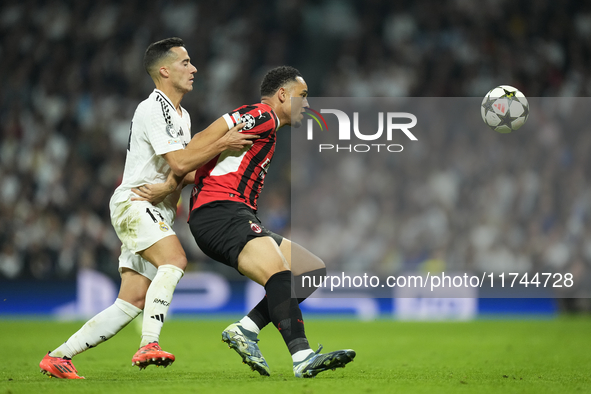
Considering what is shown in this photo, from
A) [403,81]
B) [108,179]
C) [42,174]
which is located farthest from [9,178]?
[403,81]

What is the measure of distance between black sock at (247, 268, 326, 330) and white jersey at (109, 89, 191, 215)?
0.93 m

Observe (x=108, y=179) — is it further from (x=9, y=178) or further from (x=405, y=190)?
(x=405, y=190)

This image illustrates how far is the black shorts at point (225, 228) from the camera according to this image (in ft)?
14.9

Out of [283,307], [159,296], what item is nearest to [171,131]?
[159,296]

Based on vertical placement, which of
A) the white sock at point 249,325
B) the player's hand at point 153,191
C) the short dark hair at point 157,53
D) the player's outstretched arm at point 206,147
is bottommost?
the white sock at point 249,325

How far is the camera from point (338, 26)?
53.4ft

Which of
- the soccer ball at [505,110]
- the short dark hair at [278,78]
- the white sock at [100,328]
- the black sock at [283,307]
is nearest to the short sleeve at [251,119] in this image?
the short dark hair at [278,78]

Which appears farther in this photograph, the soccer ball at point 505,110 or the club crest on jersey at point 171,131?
the soccer ball at point 505,110

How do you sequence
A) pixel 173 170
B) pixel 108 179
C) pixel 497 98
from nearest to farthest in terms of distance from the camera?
pixel 173 170 < pixel 497 98 < pixel 108 179

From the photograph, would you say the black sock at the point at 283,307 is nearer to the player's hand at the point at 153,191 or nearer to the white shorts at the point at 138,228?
the white shorts at the point at 138,228

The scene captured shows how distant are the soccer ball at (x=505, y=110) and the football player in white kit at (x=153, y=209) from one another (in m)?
3.07

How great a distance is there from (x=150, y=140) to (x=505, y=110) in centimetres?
365

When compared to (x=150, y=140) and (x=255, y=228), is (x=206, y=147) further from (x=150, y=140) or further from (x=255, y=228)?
(x=255, y=228)

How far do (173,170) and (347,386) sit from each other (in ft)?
5.65
